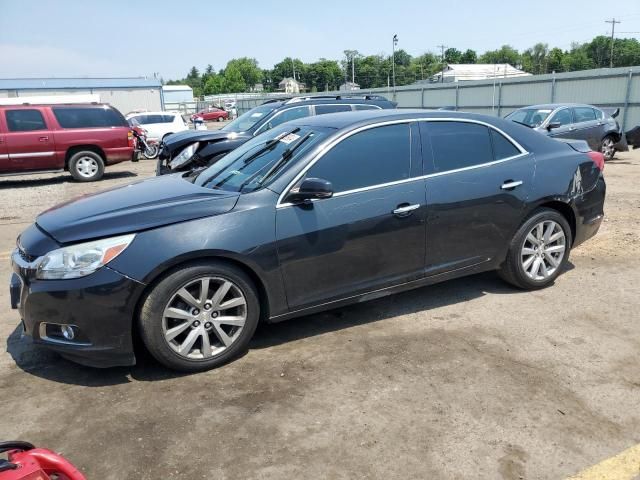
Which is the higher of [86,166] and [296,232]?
[296,232]

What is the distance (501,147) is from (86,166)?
37.2 feet

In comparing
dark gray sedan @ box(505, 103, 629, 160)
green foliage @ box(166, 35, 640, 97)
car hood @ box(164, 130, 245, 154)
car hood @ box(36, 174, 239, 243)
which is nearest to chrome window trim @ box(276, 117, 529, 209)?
car hood @ box(36, 174, 239, 243)

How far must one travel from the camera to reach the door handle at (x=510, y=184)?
4487 mm

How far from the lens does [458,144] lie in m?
4.42

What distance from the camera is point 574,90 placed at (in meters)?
22.4

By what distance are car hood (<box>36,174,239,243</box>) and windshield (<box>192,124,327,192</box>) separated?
0.19 metres

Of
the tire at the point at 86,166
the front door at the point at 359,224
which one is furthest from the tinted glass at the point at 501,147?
the tire at the point at 86,166

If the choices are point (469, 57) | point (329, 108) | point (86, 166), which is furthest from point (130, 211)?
point (469, 57)

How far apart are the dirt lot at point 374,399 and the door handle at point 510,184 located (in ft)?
3.30

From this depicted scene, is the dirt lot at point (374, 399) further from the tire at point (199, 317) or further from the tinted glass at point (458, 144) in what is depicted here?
the tinted glass at point (458, 144)

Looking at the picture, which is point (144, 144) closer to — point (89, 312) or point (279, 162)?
point (279, 162)

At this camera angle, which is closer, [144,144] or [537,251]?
[537,251]

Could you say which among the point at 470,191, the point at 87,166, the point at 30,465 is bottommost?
the point at 87,166

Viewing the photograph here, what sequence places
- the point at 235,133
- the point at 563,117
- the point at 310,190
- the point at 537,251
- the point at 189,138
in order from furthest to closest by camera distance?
the point at 563,117, the point at 235,133, the point at 189,138, the point at 537,251, the point at 310,190
